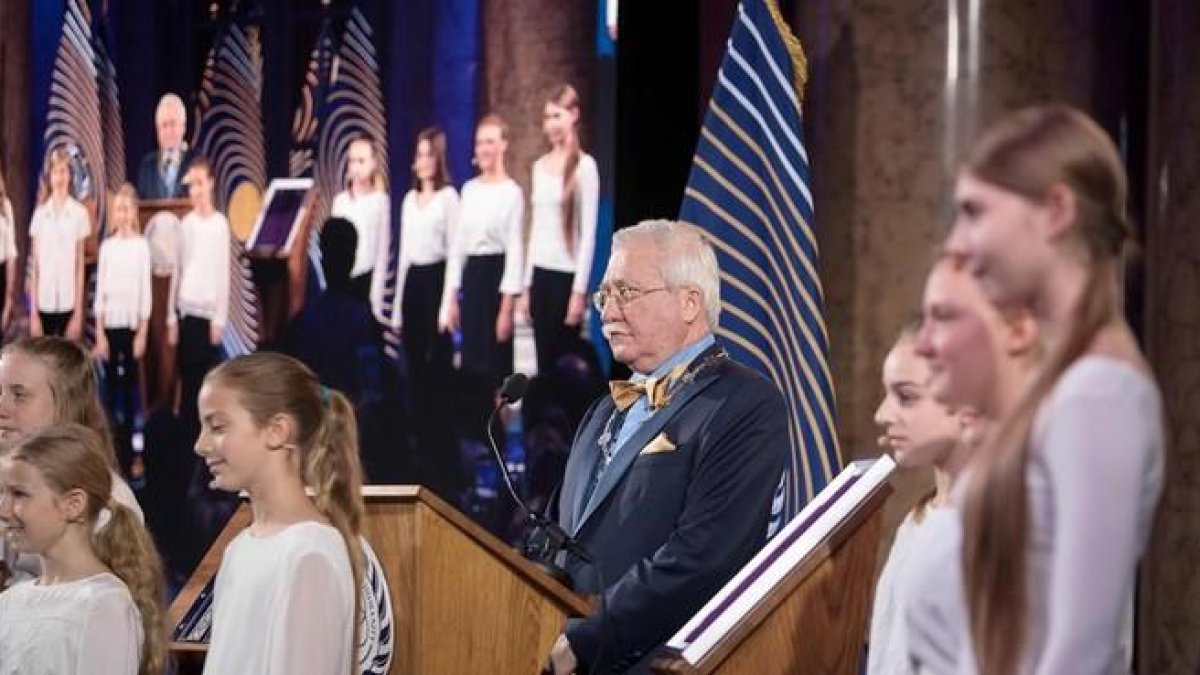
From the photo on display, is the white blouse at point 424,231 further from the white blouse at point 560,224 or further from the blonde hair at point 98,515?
the blonde hair at point 98,515

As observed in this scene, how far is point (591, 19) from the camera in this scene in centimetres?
675

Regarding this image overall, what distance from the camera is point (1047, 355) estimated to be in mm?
1830

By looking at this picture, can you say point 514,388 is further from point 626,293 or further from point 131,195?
point 131,195

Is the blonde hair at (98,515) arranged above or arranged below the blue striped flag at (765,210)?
below

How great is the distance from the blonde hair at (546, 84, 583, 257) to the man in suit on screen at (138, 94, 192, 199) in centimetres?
178

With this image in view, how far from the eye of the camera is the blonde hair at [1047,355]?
1801 mm

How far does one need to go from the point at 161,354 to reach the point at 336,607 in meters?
4.28

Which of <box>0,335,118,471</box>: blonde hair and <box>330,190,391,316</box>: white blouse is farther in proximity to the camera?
<box>330,190,391,316</box>: white blouse

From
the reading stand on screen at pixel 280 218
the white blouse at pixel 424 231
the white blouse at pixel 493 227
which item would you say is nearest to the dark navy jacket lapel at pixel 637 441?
the white blouse at pixel 493 227

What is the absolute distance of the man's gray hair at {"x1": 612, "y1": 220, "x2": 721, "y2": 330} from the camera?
4320mm

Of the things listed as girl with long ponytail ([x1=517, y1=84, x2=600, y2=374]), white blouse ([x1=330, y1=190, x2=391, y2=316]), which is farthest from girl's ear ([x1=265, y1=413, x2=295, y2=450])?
white blouse ([x1=330, y1=190, x2=391, y2=316])

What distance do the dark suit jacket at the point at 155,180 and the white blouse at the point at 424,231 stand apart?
1086mm

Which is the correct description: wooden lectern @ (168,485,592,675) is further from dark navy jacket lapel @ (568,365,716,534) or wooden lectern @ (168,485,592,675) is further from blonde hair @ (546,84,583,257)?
blonde hair @ (546,84,583,257)

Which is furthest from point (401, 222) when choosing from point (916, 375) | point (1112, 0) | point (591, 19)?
point (916, 375)
